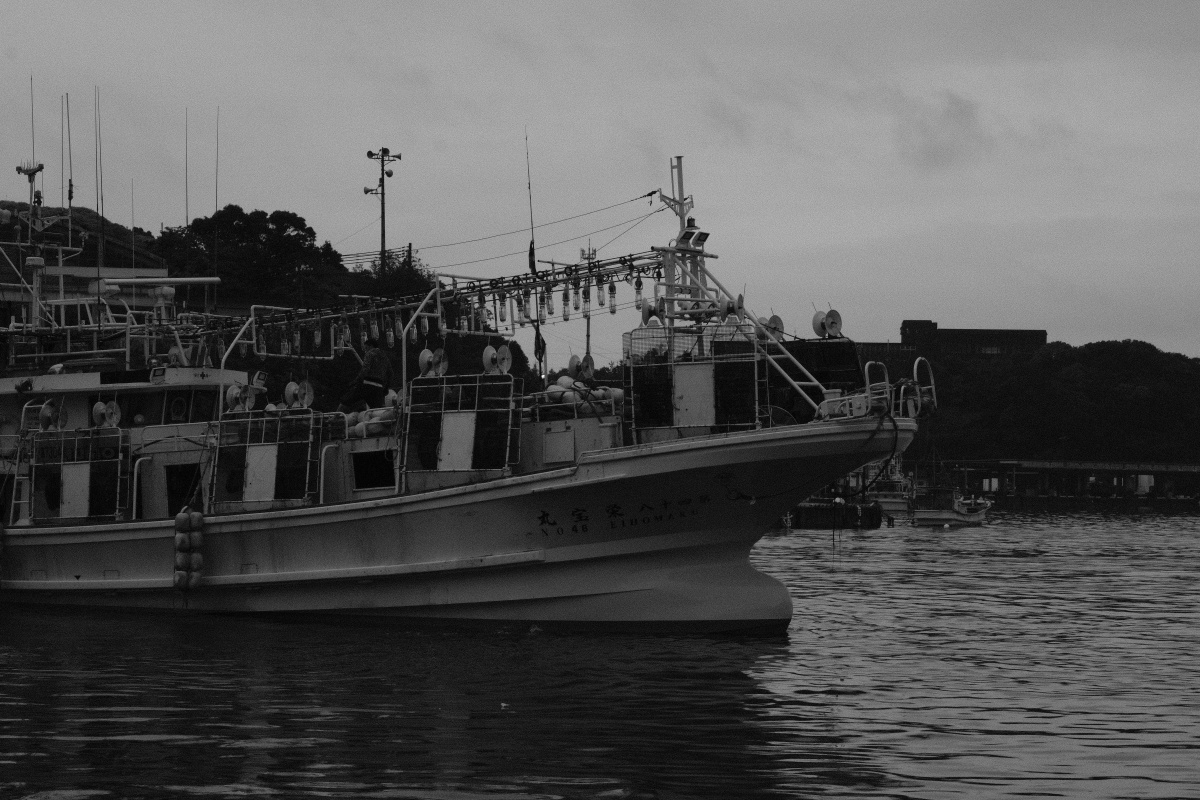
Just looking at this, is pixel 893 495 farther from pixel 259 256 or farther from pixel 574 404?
pixel 574 404

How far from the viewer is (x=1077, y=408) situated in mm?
147250

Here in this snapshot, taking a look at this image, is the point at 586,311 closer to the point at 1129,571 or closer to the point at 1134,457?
the point at 1129,571

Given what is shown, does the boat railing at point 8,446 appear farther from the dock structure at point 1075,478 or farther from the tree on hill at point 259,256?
the dock structure at point 1075,478

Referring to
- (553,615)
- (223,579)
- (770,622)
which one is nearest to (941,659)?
(770,622)

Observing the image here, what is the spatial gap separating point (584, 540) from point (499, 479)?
5.78 ft

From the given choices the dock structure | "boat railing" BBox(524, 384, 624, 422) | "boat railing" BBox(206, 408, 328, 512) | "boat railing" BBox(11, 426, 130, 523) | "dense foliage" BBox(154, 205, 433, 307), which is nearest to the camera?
"boat railing" BBox(524, 384, 624, 422)

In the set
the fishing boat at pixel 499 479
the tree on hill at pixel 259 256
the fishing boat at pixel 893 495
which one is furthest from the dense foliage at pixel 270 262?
the fishing boat at pixel 893 495

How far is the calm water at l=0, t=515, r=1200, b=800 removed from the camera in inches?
527

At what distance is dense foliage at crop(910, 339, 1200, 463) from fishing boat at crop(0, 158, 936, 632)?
5015 inches

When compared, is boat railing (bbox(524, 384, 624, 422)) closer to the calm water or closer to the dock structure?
the calm water

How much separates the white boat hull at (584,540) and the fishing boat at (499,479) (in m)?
0.04

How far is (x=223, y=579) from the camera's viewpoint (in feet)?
84.9

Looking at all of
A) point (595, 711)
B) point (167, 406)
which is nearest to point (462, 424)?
point (167, 406)

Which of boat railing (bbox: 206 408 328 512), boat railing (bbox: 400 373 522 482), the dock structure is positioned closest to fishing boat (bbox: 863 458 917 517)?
the dock structure
